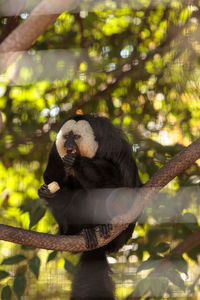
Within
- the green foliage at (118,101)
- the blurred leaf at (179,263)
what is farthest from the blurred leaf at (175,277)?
the green foliage at (118,101)

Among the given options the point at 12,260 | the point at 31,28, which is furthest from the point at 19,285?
the point at 31,28

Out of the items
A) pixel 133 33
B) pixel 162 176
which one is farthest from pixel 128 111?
pixel 162 176

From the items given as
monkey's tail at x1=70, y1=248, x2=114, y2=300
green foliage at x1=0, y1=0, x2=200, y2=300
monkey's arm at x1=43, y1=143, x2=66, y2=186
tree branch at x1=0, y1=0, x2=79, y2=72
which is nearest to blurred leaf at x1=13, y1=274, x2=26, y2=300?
green foliage at x1=0, y1=0, x2=200, y2=300

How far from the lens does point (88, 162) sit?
1.23 m

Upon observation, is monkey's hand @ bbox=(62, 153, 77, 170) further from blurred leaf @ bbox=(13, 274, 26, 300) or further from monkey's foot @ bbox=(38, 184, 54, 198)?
blurred leaf @ bbox=(13, 274, 26, 300)

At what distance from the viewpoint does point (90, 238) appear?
3.33 feet

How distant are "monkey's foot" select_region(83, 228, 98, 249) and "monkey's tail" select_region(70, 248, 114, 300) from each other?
262 mm

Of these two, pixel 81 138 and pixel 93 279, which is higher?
pixel 81 138

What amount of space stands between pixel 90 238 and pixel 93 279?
1.00 ft

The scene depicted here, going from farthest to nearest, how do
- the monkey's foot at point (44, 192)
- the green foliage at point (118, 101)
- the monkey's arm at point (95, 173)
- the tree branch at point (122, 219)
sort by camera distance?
the green foliage at point (118, 101) → the monkey's arm at point (95, 173) → the monkey's foot at point (44, 192) → the tree branch at point (122, 219)

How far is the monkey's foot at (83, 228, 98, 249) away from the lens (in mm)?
977

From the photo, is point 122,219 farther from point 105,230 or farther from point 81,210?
point 81,210

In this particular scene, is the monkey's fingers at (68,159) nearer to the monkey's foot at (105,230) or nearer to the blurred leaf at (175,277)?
the monkey's foot at (105,230)

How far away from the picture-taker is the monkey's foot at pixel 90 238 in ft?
3.21
